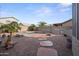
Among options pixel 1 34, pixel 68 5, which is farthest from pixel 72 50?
pixel 1 34

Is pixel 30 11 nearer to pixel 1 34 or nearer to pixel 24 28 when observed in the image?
pixel 24 28

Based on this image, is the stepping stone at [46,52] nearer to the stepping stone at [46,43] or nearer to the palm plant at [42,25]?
the stepping stone at [46,43]

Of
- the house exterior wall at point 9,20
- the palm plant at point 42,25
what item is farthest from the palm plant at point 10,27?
the palm plant at point 42,25

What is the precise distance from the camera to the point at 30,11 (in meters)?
2.34

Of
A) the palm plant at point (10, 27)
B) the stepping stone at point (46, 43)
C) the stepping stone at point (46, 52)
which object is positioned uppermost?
the palm plant at point (10, 27)

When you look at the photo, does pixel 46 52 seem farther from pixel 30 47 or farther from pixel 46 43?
pixel 30 47

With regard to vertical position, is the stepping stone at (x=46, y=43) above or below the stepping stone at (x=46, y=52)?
above

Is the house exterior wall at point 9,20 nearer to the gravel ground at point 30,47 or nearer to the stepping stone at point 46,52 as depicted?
the gravel ground at point 30,47

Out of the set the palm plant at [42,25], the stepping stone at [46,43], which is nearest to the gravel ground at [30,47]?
the stepping stone at [46,43]

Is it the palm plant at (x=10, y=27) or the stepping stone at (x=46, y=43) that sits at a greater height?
the palm plant at (x=10, y=27)

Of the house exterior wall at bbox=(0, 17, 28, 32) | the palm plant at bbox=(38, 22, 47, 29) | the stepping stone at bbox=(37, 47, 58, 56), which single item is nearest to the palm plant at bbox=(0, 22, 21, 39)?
the house exterior wall at bbox=(0, 17, 28, 32)

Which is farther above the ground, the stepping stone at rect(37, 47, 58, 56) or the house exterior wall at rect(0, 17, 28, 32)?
the house exterior wall at rect(0, 17, 28, 32)

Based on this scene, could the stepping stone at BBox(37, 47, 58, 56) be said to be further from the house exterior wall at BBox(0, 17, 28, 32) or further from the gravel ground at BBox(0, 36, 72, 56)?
the house exterior wall at BBox(0, 17, 28, 32)

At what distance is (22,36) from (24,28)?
0.11 m
